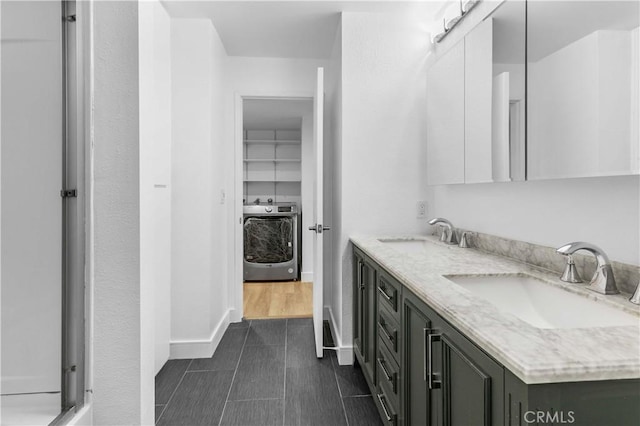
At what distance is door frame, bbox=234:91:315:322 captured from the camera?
11.0 ft

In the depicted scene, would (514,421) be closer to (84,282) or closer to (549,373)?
(549,373)

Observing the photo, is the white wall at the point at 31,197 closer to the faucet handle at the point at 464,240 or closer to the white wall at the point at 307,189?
the faucet handle at the point at 464,240

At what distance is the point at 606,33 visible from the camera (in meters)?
1.09

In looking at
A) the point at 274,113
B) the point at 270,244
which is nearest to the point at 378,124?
the point at 274,113

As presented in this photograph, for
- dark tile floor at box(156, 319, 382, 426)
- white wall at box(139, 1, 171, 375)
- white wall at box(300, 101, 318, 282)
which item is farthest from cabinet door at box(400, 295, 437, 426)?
white wall at box(300, 101, 318, 282)

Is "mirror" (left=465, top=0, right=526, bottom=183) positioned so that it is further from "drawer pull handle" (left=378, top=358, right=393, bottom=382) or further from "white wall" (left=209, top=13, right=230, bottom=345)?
"white wall" (left=209, top=13, right=230, bottom=345)

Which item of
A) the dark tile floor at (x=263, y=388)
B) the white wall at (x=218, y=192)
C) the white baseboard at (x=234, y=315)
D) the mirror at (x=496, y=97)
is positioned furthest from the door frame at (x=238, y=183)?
the mirror at (x=496, y=97)

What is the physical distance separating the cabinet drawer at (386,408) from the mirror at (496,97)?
3.52 ft

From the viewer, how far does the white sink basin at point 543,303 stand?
1023 mm

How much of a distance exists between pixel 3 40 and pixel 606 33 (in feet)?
6.10

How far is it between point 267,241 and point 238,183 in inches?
73.3

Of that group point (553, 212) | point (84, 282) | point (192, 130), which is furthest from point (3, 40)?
point (553, 212)

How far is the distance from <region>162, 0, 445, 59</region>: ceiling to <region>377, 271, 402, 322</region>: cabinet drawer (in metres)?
1.81

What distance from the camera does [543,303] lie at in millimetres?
1264
